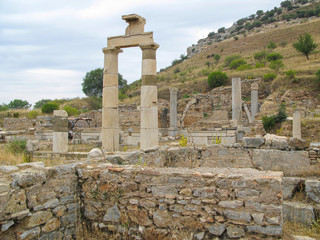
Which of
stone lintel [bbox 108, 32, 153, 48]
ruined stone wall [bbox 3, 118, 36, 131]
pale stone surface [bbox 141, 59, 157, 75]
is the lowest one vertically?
ruined stone wall [bbox 3, 118, 36, 131]

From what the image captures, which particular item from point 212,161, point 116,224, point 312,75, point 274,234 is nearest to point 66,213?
point 116,224

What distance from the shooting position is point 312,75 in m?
29.9

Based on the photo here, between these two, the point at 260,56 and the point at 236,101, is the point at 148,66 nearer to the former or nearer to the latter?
the point at 236,101

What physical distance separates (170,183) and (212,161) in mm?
4313

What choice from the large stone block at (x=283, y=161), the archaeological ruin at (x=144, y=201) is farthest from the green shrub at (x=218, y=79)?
the archaeological ruin at (x=144, y=201)

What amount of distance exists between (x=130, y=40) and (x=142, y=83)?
1709 mm

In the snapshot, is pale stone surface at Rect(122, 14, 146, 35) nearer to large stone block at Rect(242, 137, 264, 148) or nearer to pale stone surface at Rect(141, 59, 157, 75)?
pale stone surface at Rect(141, 59, 157, 75)

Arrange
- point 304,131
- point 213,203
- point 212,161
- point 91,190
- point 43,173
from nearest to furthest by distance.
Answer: point 213,203
point 43,173
point 91,190
point 212,161
point 304,131

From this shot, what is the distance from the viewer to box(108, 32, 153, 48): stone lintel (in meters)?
10.8

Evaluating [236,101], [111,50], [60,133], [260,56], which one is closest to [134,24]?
[111,50]

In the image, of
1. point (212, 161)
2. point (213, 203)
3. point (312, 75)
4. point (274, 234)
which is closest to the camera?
point (274, 234)

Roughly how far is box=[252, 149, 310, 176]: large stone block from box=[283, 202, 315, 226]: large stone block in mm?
2015

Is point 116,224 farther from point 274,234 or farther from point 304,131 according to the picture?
point 304,131

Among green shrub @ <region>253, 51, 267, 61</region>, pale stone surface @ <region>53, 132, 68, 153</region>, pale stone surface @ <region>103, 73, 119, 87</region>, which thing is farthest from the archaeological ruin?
green shrub @ <region>253, 51, 267, 61</region>
